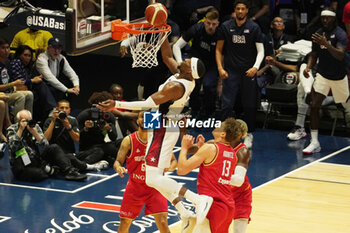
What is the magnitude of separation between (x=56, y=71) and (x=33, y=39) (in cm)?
110

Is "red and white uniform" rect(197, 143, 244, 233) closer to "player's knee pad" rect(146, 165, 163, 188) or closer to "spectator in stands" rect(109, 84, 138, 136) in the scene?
"player's knee pad" rect(146, 165, 163, 188)

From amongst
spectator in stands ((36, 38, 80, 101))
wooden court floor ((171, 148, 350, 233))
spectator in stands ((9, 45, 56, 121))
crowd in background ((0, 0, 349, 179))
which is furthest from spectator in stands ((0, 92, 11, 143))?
wooden court floor ((171, 148, 350, 233))

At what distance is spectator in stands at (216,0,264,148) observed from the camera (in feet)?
40.8

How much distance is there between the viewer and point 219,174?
22.0 ft

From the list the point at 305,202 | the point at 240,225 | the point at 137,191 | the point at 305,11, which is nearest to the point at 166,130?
the point at 137,191

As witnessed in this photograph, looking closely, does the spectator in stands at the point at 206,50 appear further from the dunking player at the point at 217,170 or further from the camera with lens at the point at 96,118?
the dunking player at the point at 217,170

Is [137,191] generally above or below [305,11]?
below

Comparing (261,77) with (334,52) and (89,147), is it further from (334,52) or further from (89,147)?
(89,147)

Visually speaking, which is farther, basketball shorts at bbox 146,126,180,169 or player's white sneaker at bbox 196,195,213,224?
basketball shorts at bbox 146,126,180,169

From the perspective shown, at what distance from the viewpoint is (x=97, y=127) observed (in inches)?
444

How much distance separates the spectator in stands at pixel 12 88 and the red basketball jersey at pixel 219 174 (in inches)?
258

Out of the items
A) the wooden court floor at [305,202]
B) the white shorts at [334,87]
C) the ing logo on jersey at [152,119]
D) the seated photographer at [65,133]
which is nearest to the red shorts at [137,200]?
the ing logo on jersey at [152,119]

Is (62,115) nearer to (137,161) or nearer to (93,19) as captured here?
(93,19)

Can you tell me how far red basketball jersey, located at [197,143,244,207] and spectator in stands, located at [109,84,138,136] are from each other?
544 centimetres
